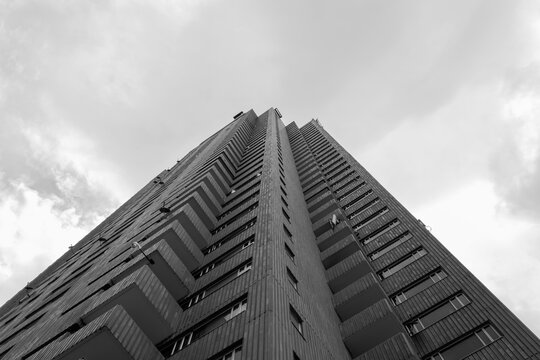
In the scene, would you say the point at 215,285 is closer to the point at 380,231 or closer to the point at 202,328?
the point at 202,328

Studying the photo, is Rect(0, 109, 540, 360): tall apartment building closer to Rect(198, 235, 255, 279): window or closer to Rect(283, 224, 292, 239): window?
Rect(198, 235, 255, 279): window

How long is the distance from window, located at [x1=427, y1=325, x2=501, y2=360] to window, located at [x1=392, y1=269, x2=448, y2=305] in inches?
176

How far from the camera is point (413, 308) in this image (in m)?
22.2

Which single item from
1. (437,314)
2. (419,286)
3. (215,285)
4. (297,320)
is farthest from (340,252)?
(297,320)

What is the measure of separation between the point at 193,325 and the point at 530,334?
15.8 m

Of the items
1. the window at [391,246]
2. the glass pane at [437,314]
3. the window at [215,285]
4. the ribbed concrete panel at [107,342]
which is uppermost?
the ribbed concrete panel at [107,342]

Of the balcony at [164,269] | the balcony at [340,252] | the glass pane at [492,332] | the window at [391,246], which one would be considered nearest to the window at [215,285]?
the balcony at [164,269]

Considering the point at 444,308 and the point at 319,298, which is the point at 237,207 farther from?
the point at 444,308

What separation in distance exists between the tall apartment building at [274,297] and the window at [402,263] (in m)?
0.10

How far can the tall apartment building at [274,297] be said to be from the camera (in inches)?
638

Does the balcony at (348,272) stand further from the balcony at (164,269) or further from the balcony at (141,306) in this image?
the balcony at (141,306)

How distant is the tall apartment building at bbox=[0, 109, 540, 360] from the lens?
53.2 feet

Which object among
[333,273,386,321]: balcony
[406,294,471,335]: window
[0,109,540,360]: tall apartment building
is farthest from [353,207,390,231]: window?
[406,294,471,335]: window

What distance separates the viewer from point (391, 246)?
94.5 feet
